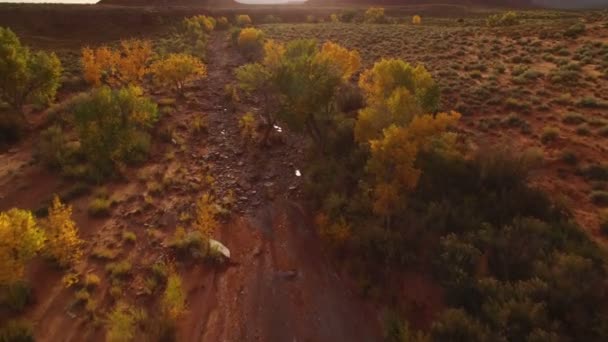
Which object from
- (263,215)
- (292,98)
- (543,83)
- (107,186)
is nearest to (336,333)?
(263,215)

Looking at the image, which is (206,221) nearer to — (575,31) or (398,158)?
(398,158)

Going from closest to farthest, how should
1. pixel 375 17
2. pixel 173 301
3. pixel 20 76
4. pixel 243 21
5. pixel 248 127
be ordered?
1. pixel 173 301
2. pixel 20 76
3. pixel 248 127
4. pixel 375 17
5. pixel 243 21

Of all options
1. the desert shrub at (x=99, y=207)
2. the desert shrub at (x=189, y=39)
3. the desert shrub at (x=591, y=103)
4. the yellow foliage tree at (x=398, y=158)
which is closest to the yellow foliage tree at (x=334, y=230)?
the yellow foliage tree at (x=398, y=158)

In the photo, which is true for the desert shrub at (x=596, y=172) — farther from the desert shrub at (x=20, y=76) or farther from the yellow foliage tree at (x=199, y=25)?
the yellow foliage tree at (x=199, y=25)

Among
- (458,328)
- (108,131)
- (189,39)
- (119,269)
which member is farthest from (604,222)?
(189,39)

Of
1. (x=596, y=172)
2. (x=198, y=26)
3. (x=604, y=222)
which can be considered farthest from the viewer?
(x=198, y=26)

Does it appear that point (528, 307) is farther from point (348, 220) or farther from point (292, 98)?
point (292, 98)

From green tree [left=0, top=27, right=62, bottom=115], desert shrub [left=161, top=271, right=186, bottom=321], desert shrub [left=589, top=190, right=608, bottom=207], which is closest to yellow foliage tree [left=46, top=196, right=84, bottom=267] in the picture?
desert shrub [left=161, top=271, right=186, bottom=321]
